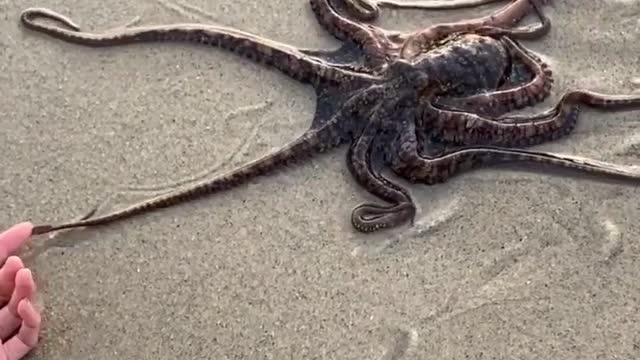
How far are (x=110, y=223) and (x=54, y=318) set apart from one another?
1.48 ft

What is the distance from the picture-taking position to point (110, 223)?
146 inches

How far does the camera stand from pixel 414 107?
12.5ft

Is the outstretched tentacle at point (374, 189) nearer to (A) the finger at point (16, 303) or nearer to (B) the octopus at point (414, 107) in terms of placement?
(B) the octopus at point (414, 107)

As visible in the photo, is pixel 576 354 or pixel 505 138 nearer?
pixel 576 354

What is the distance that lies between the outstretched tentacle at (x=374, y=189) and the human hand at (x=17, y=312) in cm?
130

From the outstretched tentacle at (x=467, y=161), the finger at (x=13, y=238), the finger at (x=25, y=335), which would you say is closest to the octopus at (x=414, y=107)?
the outstretched tentacle at (x=467, y=161)

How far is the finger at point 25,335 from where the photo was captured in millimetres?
3223

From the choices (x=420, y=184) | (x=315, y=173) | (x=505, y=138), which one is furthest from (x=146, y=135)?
(x=505, y=138)

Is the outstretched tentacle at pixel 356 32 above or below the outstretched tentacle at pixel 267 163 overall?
above

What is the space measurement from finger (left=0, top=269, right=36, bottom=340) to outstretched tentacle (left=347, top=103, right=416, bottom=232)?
50.9 inches

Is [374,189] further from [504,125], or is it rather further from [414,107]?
[504,125]

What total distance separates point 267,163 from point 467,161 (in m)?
0.85

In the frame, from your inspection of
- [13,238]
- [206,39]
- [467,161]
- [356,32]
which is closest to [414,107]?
[467,161]

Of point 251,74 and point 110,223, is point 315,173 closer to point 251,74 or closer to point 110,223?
point 251,74
